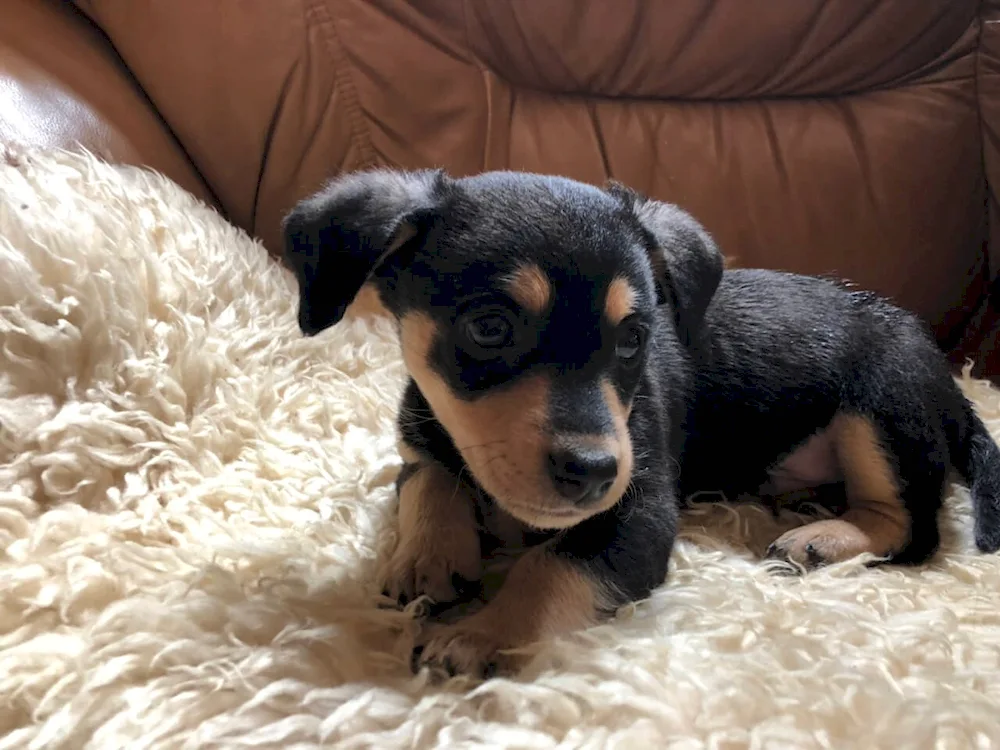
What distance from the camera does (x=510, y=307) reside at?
3.68 ft

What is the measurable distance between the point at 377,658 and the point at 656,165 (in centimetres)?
143

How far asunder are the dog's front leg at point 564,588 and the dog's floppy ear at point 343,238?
17.7 inches

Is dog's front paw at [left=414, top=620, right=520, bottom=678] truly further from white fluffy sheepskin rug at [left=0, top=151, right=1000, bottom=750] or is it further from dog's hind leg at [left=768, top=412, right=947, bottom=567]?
dog's hind leg at [left=768, top=412, right=947, bottom=567]

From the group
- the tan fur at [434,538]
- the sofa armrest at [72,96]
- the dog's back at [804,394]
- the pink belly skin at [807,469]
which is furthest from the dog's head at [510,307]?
the sofa armrest at [72,96]

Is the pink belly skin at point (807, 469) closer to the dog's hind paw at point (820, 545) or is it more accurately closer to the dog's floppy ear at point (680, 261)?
the dog's hind paw at point (820, 545)

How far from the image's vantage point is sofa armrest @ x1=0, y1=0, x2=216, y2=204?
1.61 meters

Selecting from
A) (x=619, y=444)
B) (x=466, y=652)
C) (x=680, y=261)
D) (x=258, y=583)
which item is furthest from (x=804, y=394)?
(x=258, y=583)

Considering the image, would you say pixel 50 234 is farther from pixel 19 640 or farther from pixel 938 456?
pixel 938 456

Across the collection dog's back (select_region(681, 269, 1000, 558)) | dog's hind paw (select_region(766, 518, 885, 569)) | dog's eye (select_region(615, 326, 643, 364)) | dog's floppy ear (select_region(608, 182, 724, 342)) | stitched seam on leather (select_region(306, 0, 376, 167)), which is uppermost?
stitched seam on leather (select_region(306, 0, 376, 167))

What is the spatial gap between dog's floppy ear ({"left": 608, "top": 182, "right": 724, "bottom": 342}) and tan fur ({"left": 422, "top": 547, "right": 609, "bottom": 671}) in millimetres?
470

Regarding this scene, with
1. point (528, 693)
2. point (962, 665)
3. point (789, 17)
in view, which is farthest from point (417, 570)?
point (789, 17)

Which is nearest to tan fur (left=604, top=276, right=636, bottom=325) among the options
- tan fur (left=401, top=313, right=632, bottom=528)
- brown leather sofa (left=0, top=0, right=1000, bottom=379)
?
tan fur (left=401, top=313, right=632, bottom=528)

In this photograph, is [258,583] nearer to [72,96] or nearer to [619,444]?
[619,444]

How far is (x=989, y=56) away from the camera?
6.39 ft
